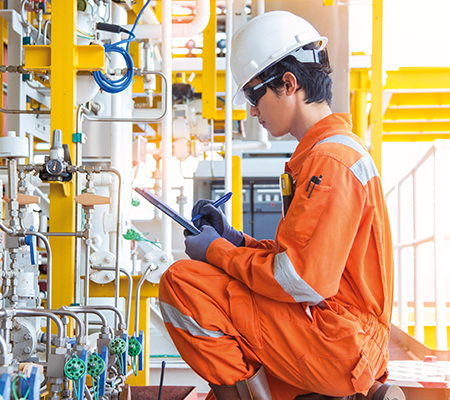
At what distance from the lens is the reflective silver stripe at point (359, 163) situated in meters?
1.36

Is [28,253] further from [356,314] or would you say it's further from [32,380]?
[356,314]

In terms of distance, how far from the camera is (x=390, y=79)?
17.0 feet

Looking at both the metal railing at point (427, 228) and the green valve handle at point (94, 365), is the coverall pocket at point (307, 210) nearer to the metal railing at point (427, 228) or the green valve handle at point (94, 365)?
the green valve handle at point (94, 365)

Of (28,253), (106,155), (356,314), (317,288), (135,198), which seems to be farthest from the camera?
(135,198)

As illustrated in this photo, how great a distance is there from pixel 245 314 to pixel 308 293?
0.21m

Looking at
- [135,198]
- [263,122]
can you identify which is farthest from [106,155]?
[263,122]

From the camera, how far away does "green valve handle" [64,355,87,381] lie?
136 centimetres

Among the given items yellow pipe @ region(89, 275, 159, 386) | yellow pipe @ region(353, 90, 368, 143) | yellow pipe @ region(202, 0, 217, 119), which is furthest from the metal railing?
yellow pipe @ region(89, 275, 159, 386)

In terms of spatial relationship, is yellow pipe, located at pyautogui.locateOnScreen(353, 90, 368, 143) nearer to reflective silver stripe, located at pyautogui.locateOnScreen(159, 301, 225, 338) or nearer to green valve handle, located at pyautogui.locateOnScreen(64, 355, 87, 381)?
reflective silver stripe, located at pyautogui.locateOnScreen(159, 301, 225, 338)

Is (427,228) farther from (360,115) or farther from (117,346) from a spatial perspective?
(117,346)

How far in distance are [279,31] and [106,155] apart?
2095mm

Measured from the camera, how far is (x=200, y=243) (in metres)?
1.55

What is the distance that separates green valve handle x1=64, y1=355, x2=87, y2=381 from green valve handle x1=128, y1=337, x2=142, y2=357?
0.58 metres

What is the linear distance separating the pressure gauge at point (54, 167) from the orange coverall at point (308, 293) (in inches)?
31.2
